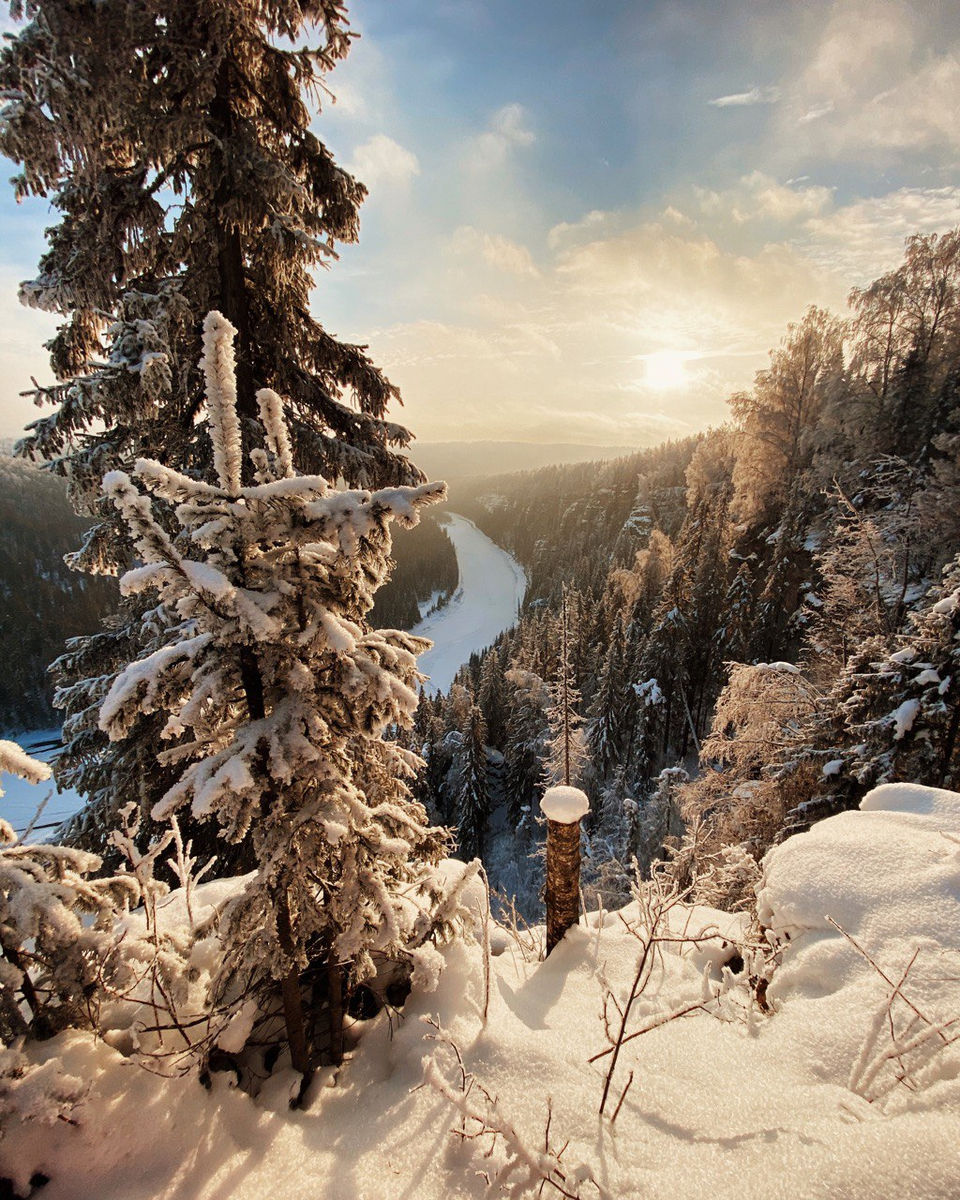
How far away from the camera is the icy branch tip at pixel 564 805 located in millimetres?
5059

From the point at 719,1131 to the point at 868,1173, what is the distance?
2.47ft

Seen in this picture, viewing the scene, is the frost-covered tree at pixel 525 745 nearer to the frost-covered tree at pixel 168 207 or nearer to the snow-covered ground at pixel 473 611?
the snow-covered ground at pixel 473 611

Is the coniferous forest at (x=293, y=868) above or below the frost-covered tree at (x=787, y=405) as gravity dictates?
below

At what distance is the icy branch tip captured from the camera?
506 cm

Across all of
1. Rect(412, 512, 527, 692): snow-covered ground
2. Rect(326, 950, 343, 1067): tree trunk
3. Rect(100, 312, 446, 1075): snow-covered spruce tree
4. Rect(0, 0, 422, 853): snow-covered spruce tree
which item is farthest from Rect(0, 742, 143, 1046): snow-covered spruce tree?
Rect(412, 512, 527, 692): snow-covered ground

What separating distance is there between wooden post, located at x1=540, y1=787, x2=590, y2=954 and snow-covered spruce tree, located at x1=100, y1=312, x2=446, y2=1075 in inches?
92.7

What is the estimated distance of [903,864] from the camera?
399 centimetres

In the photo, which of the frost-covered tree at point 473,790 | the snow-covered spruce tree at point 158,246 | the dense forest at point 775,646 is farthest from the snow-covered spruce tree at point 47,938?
the frost-covered tree at point 473,790

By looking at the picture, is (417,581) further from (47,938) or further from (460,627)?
(47,938)

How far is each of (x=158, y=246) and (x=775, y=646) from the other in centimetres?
2471

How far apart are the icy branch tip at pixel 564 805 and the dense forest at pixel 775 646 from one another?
1.26 meters

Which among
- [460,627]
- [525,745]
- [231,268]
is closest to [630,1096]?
[231,268]

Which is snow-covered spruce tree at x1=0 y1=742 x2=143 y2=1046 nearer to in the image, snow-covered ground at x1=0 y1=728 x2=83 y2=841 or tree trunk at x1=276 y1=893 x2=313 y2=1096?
tree trunk at x1=276 y1=893 x2=313 y2=1096

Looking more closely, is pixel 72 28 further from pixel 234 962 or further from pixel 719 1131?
pixel 719 1131
